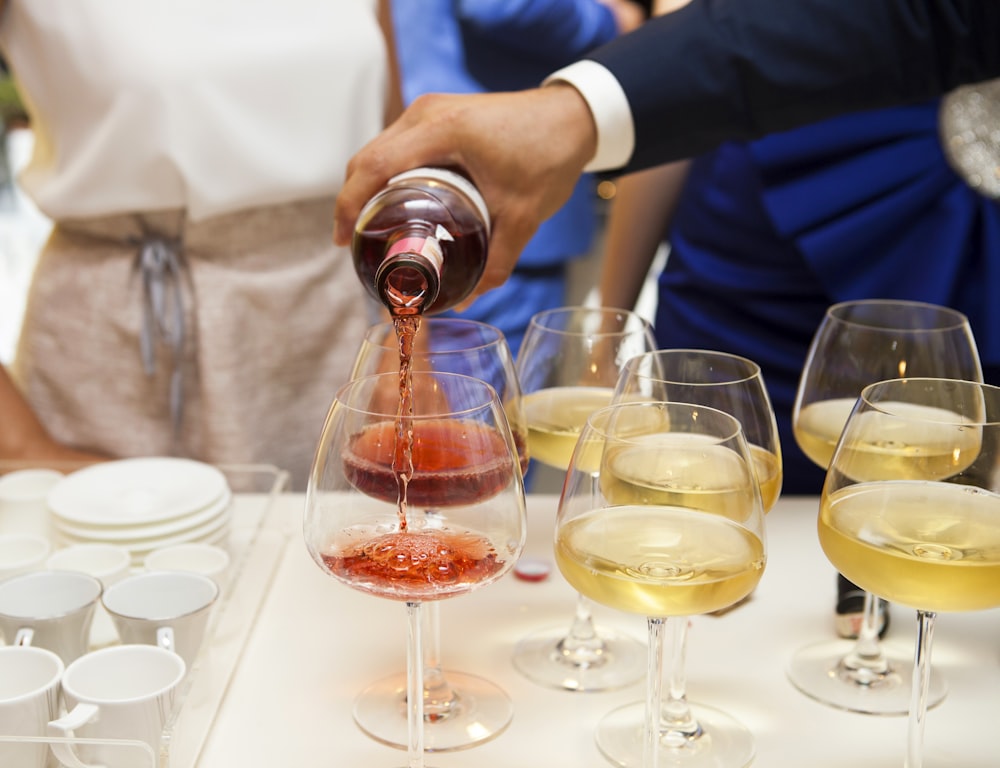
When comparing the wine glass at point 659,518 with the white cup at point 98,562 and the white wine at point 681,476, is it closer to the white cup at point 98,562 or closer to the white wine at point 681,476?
the white wine at point 681,476

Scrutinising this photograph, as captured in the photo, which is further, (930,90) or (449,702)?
(930,90)

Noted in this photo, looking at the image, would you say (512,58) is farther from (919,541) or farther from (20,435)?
(919,541)

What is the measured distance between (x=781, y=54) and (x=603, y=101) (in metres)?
0.23

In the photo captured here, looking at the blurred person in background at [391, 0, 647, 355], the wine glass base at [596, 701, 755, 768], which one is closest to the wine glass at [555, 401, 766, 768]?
the wine glass base at [596, 701, 755, 768]

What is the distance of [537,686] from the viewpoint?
3.64 feet

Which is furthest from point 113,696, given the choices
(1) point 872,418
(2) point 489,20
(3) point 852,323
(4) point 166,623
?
(2) point 489,20

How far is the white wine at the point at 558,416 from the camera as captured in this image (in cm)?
120

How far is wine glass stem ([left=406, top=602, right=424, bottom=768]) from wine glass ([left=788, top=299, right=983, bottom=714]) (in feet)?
1.32

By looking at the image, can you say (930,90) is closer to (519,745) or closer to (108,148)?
(519,745)

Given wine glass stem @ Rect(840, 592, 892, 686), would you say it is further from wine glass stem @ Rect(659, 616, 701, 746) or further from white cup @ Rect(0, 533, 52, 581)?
white cup @ Rect(0, 533, 52, 581)

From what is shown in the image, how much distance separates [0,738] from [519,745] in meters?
0.42

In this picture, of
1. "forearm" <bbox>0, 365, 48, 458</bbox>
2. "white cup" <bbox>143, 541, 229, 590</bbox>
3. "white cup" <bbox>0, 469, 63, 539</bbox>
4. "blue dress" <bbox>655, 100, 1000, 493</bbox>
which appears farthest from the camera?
"forearm" <bbox>0, 365, 48, 458</bbox>

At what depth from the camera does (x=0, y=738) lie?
88cm

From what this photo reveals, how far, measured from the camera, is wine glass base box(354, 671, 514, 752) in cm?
102
